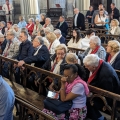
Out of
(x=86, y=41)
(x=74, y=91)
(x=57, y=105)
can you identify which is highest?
(x=86, y=41)

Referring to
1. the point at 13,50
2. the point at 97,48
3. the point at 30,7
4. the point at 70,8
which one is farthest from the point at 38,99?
the point at 70,8

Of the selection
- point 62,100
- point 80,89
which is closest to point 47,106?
point 62,100

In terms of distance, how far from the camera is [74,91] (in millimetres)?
2932

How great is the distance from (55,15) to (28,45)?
1137 cm

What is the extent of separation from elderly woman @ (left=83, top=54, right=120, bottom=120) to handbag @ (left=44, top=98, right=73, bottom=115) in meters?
0.44

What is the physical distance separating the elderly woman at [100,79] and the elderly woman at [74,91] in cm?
21

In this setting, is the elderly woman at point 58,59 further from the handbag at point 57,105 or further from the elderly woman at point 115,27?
the elderly woman at point 115,27

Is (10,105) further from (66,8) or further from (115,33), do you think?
(66,8)

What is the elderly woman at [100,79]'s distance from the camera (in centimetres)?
325

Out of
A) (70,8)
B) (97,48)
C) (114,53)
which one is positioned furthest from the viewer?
(70,8)

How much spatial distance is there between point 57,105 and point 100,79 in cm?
76

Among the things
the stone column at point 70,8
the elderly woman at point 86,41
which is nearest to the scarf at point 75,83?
the elderly woman at point 86,41

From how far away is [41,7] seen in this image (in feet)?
57.0

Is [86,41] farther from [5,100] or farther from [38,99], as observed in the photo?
[5,100]
